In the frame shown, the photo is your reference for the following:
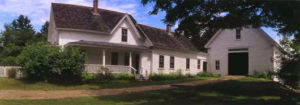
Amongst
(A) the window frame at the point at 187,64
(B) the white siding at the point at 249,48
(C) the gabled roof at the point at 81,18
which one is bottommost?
(A) the window frame at the point at 187,64

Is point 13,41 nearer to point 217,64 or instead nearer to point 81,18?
point 81,18

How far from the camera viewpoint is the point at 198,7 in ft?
39.5

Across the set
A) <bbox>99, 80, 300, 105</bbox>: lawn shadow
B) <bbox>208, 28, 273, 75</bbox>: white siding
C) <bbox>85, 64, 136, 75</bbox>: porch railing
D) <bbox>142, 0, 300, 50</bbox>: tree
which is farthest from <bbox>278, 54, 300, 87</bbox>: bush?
<bbox>85, 64, 136, 75</bbox>: porch railing

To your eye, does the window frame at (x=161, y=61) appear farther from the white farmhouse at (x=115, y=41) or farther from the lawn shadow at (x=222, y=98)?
the lawn shadow at (x=222, y=98)

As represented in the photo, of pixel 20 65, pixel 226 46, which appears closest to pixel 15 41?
pixel 20 65

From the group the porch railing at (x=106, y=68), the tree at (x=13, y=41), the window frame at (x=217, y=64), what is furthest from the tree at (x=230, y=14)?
the tree at (x=13, y=41)

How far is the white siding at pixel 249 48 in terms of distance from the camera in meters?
25.0

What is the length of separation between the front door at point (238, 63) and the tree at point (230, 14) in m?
14.8

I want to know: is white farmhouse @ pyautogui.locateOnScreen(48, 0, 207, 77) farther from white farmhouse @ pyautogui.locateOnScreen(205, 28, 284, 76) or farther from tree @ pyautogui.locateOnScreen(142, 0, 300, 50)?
tree @ pyautogui.locateOnScreen(142, 0, 300, 50)

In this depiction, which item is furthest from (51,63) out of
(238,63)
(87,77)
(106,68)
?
(238,63)

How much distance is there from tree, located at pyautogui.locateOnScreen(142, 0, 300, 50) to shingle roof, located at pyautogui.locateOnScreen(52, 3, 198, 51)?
11.7 meters

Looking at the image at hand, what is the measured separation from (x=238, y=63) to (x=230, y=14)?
55.3 feet

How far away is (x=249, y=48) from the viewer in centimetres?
2606

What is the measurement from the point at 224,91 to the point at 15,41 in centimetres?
3913
